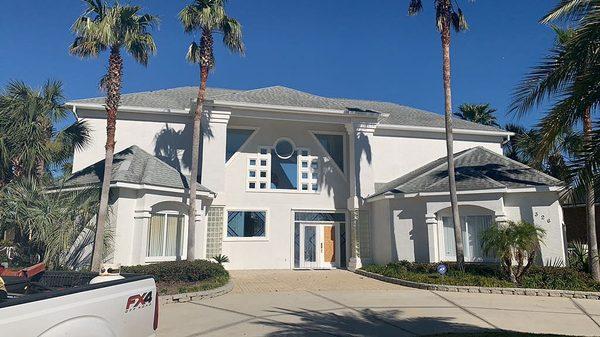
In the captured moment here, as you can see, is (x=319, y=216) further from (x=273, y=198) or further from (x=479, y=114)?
(x=479, y=114)

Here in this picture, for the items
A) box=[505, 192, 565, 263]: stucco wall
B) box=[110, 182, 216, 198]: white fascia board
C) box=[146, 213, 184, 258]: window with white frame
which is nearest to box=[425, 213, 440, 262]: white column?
box=[505, 192, 565, 263]: stucco wall

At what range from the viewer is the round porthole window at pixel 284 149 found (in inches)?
830

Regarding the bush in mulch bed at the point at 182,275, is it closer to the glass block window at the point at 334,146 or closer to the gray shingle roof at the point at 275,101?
the gray shingle roof at the point at 275,101

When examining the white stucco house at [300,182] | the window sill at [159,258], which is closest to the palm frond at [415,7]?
the white stucco house at [300,182]

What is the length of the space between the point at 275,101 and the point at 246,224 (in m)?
6.05

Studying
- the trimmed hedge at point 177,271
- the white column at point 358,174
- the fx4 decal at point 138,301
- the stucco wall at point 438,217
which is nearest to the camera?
the fx4 decal at point 138,301

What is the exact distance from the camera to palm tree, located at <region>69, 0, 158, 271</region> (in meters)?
13.4

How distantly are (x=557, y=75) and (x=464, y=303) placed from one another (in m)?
6.49

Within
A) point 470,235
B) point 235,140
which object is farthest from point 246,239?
point 470,235

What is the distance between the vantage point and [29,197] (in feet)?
45.2

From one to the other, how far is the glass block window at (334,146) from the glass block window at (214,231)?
6.26 meters

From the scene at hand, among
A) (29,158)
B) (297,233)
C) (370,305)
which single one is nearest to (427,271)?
(370,305)

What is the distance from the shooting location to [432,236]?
16922 millimetres

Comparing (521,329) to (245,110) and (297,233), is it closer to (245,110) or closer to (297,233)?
(297,233)
